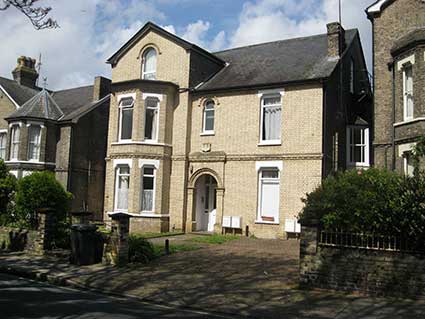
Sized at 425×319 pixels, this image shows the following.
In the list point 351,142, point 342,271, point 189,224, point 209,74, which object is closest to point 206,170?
point 189,224

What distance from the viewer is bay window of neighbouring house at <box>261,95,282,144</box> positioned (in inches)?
865

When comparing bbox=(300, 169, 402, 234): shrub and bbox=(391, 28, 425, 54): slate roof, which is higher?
bbox=(391, 28, 425, 54): slate roof

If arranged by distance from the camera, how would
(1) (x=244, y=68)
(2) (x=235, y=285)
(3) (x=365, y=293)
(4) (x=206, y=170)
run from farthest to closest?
(1) (x=244, y=68), (4) (x=206, y=170), (2) (x=235, y=285), (3) (x=365, y=293)

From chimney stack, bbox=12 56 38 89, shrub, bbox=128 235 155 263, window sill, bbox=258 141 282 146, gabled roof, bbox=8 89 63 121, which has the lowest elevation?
shrub, bbox=128 235 155 263

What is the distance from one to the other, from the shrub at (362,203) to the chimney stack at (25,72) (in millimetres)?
31505

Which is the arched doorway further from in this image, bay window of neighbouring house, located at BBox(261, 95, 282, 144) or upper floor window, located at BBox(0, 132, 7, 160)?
upper floor window, located at BBox(0, 132, 7, 160)

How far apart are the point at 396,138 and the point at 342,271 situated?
9.97 metres

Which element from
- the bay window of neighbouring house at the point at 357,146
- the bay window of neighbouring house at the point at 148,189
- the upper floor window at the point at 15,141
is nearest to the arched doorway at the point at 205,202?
the bay window of neighbouring house at the point at 148,189

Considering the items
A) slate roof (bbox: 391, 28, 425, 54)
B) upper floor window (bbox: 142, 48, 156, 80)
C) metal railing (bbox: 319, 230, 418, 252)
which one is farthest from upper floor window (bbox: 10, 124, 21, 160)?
metal railing (bbox: 319, 230, 418, 252)

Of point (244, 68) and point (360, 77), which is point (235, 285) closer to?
point (244, 68)

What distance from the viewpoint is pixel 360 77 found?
27.0 meters

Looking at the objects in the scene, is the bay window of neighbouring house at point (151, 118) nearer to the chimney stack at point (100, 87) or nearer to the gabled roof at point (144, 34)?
the gabled roof at point (144, 34)

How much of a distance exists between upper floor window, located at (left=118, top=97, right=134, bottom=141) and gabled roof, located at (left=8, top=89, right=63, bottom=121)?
799cm

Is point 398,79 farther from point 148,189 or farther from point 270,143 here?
point 148,189
